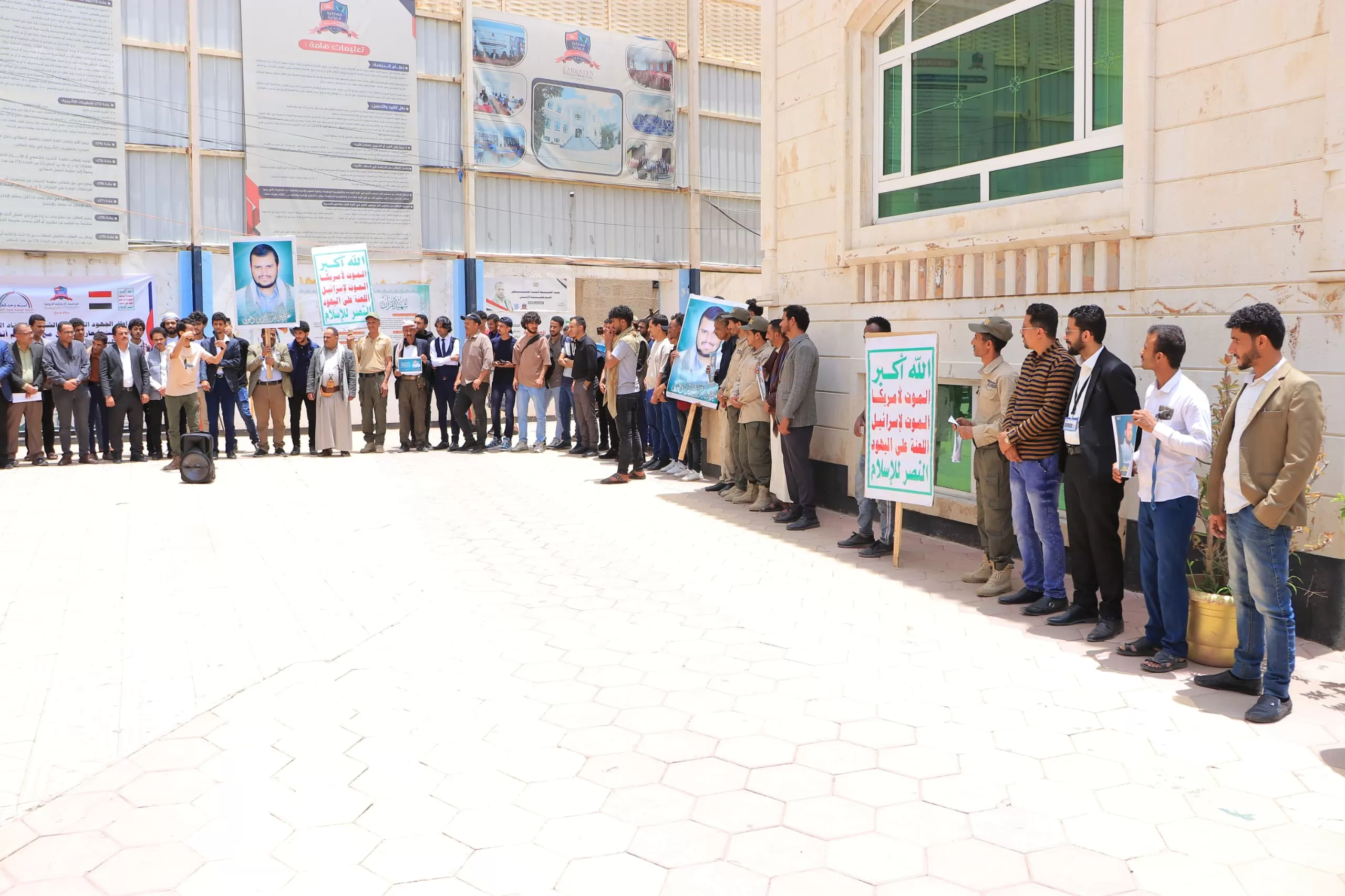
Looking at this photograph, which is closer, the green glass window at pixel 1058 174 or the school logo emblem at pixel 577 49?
the green glass window at pixel 1058 174

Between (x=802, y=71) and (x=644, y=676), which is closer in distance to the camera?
(x=644, y=676)

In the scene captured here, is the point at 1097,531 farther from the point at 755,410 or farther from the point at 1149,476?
the point at 755,410

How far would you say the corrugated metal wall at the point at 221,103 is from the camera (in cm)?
1847

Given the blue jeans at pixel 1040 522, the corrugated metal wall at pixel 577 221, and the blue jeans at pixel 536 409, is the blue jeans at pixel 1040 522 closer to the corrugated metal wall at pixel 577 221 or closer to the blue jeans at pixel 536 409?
the blue jeans at pixel 536 409

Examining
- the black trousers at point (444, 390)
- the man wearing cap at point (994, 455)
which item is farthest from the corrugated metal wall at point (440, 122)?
the man wearing cap at point (994, 455)

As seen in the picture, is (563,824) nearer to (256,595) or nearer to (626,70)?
(256,595)

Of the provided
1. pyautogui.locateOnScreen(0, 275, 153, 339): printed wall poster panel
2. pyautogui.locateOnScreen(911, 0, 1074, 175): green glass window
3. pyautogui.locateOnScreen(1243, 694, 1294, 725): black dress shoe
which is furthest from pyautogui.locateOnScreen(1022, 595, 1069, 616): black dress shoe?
pyautogui.locateOnScreen(0, 275, 153, 339): printed wall poster panel

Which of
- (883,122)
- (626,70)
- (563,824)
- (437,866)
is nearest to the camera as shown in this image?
(437,866)

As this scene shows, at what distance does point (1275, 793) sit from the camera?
4.14m

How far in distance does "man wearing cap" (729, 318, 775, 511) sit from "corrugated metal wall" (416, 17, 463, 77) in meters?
12.3

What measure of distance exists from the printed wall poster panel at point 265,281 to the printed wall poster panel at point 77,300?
1.68 metres

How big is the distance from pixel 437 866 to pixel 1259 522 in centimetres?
377

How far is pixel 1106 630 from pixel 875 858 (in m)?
3.12

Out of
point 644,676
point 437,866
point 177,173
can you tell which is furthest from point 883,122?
point 177,173
